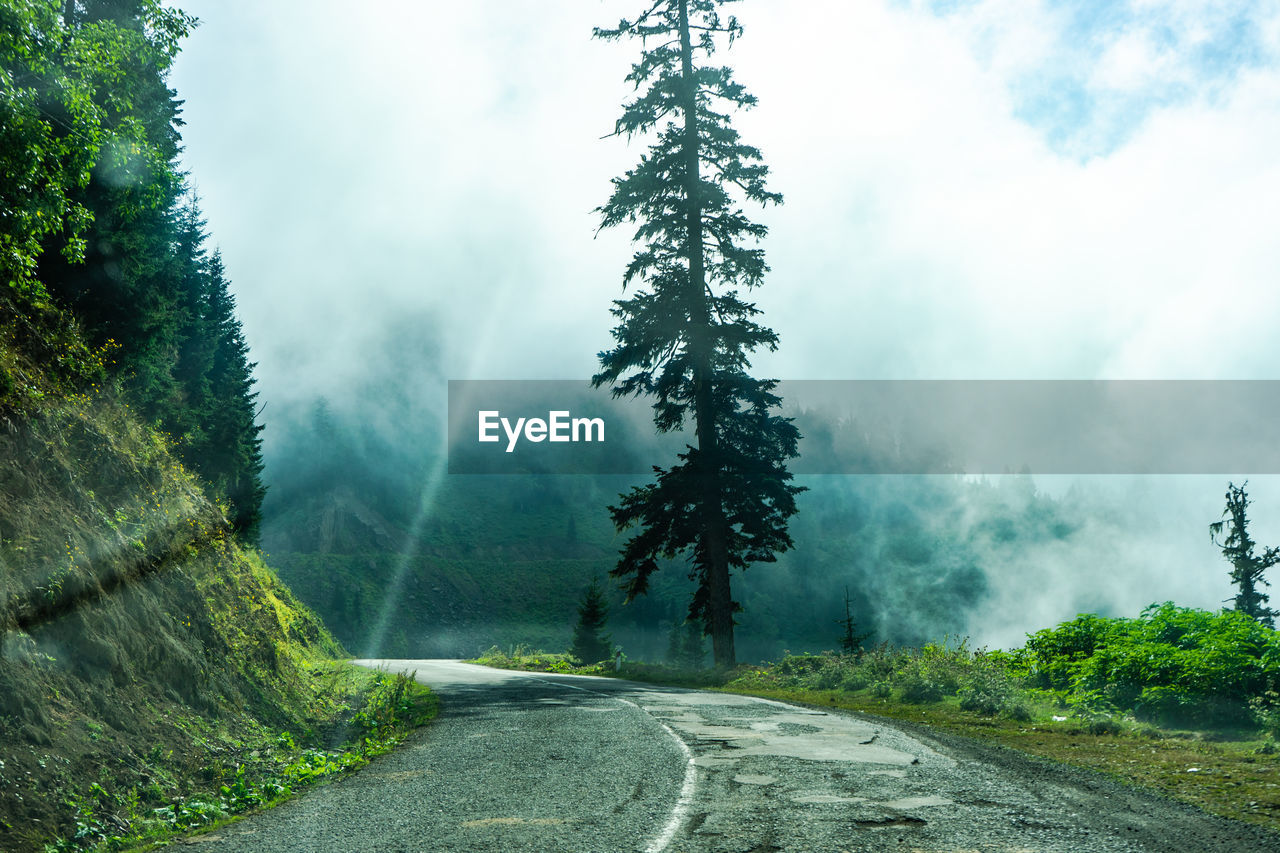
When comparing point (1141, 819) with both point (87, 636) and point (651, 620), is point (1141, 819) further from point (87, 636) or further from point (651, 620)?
point (651, 620)

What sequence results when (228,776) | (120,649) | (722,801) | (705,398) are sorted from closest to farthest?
(722,801)
(228,776)
(120,649)
(705,398)

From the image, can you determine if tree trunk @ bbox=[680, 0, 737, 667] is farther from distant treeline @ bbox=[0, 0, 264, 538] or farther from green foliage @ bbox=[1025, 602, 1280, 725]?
distant treeline @ bbox=[0, 0, 264, 538]

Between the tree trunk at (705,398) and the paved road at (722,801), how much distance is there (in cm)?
1392

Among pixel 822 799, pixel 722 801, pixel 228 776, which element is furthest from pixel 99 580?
pixel 822 799

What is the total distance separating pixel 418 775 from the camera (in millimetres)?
8680

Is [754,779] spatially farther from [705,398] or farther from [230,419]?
[230,419]

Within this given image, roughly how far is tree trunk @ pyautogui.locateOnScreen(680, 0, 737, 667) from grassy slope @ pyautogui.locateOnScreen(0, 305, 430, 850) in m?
12.7

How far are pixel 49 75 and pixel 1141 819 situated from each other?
1368 cm

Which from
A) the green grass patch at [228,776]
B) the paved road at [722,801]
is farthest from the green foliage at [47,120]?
the paved road at [722,801]

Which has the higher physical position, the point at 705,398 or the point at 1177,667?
Answer: the point at 705,398

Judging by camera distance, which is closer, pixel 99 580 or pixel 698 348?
pixel 99 580

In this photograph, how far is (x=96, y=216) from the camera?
16797mm

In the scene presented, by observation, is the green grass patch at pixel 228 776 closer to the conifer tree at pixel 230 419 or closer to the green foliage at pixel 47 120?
the green foliage at pixel 47 120

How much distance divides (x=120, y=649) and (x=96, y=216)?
11961 millimetres
